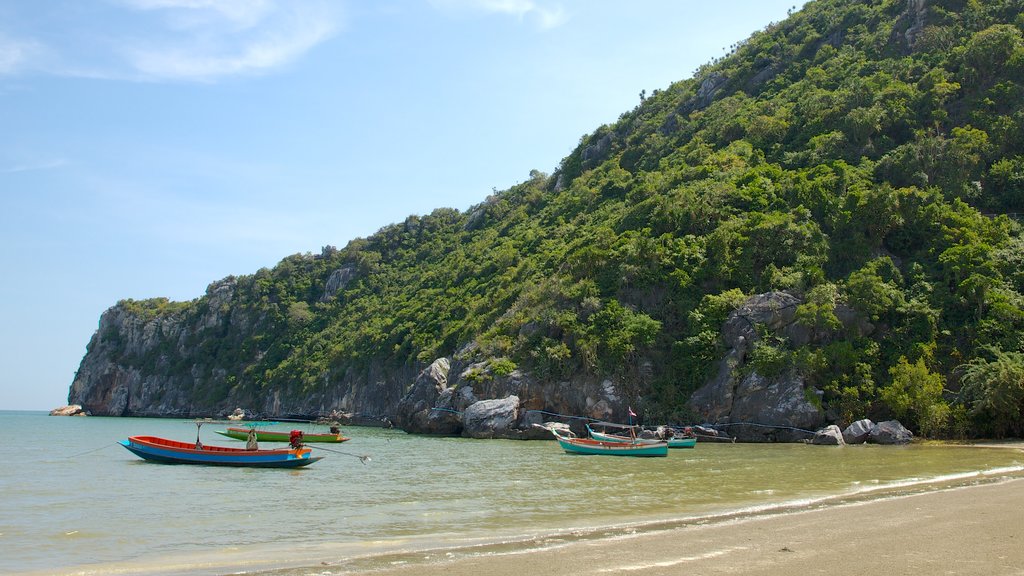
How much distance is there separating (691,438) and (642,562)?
96.5ft

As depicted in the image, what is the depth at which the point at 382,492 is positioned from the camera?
22.5m

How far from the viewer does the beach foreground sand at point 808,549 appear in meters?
10.4

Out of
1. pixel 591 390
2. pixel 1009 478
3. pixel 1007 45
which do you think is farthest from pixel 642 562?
pixel 1007 45

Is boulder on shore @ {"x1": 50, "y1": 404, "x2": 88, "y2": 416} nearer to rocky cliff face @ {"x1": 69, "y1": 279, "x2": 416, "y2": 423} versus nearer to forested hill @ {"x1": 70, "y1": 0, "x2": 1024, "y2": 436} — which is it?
rocky cliff face @ {"x1": 69, "y1": 279, "x2": 416, "y2": 423}

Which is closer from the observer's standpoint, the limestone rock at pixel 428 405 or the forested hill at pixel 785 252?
the forested hill at pixel 785 252

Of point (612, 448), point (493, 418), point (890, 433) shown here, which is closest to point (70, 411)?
point (493, 418)

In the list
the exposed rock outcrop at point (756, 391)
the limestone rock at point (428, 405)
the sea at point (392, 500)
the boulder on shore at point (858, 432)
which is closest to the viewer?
the sea at point (392, 500)

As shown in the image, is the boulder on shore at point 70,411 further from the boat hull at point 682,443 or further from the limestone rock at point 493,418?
the boat hull at point 682,443

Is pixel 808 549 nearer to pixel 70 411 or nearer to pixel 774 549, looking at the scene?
pixel 774 549

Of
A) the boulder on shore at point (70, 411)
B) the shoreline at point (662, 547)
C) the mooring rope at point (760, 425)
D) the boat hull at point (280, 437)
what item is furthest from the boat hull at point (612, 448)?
the boulder on shore at point (70, 411)

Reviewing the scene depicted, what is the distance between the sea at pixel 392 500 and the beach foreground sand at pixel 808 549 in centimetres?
119

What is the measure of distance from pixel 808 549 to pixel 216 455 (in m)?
26.2

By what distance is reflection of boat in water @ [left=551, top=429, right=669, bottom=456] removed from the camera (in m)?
34.8

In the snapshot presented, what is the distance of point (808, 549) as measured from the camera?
38.4 ft
